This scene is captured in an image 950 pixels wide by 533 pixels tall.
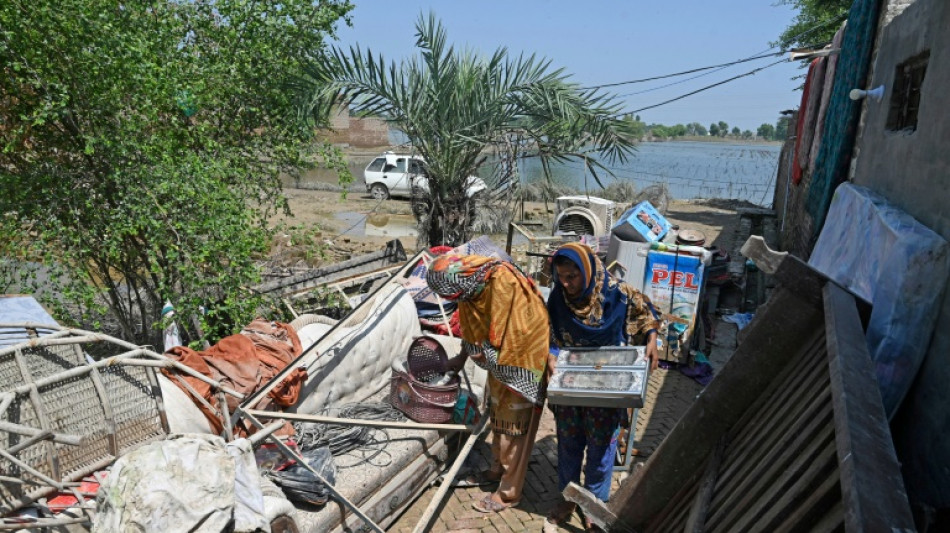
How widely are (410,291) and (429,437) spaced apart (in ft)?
6.31

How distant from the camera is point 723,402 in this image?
2650mm

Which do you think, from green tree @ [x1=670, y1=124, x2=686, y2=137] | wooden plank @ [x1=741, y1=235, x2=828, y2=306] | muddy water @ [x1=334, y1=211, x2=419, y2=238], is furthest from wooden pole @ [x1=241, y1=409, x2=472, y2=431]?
green tree @ [x1=670, y1=124, x2=686, y2=137]

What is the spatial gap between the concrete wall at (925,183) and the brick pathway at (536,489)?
87.8 inches

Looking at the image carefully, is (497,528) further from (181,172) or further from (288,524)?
(181,172)

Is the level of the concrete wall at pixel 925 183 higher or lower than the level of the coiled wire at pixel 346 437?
higher

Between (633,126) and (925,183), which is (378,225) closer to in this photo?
(633,126)

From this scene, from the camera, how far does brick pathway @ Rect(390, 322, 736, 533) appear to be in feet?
13.2

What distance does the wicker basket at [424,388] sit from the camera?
14.4 ft

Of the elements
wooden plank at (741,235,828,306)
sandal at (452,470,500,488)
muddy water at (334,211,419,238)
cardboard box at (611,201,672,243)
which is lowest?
muddy water at (334,211,419,238)

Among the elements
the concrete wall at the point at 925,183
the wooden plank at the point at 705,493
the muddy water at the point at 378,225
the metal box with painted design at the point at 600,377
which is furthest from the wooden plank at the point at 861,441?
the muddy water at the point at 378,225

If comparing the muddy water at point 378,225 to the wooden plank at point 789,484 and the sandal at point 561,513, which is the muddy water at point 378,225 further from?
the wooden plank at point 789,484

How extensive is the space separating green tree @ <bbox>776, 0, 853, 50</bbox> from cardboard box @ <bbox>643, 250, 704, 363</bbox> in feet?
39.9

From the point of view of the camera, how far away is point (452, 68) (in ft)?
24.1

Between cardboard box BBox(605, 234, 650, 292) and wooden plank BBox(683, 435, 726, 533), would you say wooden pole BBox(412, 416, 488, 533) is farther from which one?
cardboard box BBox(605, 234, 650, 292)
